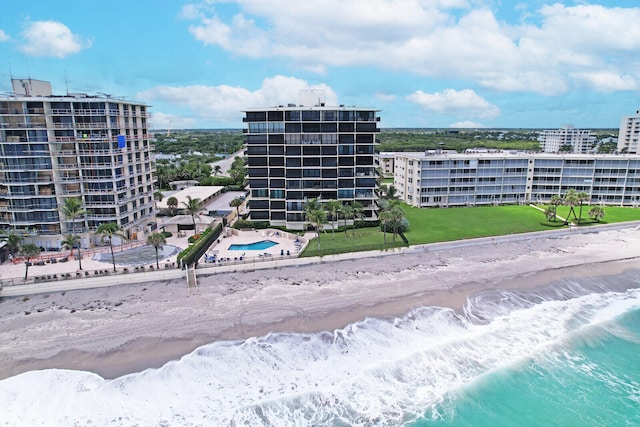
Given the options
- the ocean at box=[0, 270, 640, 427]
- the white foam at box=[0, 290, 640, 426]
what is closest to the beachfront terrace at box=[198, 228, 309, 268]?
the ocean at box=[0, 270, 640, 427]

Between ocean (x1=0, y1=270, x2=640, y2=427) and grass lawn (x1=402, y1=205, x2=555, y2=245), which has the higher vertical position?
grass lawn (x1=402, y1=205, x2=555, y2=245)

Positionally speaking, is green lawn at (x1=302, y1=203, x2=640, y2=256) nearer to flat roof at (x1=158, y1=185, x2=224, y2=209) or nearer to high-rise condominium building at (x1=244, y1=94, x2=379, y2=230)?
high-rise condominium building at (x1=244, y1=94, x2=379, y2=230)

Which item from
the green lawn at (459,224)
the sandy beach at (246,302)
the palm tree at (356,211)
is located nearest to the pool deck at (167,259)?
the sandy beach at (246,302)

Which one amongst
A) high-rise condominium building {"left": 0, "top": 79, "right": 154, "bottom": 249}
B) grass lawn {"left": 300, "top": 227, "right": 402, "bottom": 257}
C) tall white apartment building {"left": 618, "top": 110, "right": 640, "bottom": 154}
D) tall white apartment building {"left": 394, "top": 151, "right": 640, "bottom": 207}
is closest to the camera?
high-rise condominium building {"left": 0, "top": 79, "right": 154, "bottom": 249}

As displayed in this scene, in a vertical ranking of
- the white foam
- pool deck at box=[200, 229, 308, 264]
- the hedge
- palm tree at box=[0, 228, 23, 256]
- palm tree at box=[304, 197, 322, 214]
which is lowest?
the white foam

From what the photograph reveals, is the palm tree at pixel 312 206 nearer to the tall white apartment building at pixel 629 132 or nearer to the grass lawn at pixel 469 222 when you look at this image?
the grass lawn at pixel 469 222

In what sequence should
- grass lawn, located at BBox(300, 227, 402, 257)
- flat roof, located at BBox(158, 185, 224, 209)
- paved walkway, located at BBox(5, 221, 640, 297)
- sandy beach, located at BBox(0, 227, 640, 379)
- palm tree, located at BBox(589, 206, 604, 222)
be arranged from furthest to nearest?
flat roof, located at BBox(158, 185, 224, 209) < palm tree, located at BBox(589, 206, 604, 222) < grass lawn, located at BBox(300, 227, 402, 257) < paved walkway, located at BBox(5, 221, 640, 297) < sandy beach, located at BBox(0, 227, 640, 379)
